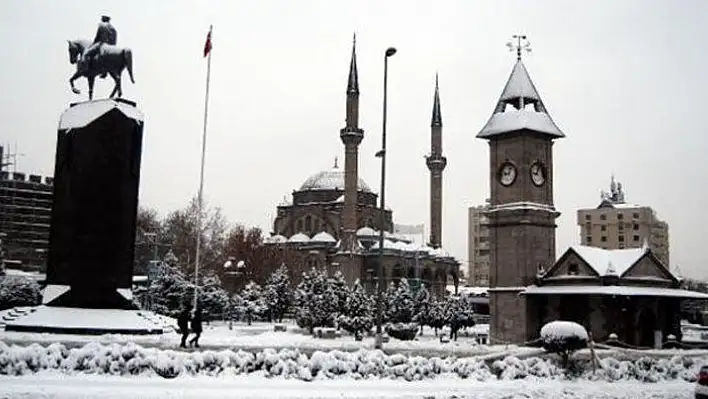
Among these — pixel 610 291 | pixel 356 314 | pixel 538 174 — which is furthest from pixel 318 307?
pixel 610 291

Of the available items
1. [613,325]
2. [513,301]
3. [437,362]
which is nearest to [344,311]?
[513,301]

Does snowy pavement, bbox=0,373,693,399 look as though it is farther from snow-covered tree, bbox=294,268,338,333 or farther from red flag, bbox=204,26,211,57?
snow-covered tree, bbox=294,268,338,333

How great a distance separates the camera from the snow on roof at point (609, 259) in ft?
117

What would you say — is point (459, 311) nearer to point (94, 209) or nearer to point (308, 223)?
point (94, 209)

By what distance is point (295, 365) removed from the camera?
1670 cm

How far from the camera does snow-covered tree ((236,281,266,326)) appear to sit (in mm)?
55625

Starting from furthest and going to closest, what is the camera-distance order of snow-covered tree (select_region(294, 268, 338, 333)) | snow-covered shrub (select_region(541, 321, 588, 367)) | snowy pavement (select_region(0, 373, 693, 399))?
snow-covered tree (select_region(294, 268, 338, 333)) → snow-covered shrub (select_region(541, 321, 588, 367)) → snowy pavement (select_region(0, 373, 693, 399))

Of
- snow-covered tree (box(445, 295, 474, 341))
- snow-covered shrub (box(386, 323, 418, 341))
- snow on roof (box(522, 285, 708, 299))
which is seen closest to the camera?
snow on roof (box(522, 285, 708, 299))

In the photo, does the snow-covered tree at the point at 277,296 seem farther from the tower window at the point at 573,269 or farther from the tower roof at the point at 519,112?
the tower window at the point at 573,269

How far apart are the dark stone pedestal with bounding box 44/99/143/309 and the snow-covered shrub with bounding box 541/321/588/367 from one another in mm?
13616

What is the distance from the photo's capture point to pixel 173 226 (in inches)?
3108

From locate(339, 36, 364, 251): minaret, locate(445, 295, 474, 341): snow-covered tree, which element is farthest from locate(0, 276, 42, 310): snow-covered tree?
locate(339, 36, 364, 251): minaret

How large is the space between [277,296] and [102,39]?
1412 inches

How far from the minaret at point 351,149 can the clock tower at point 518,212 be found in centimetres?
3528
